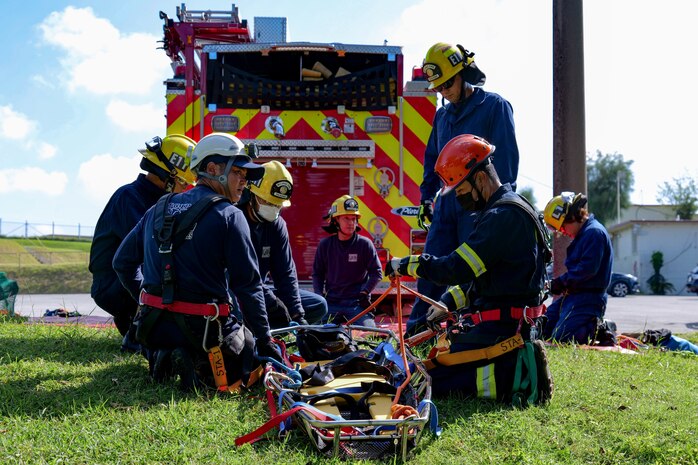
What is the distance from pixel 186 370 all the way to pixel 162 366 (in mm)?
195

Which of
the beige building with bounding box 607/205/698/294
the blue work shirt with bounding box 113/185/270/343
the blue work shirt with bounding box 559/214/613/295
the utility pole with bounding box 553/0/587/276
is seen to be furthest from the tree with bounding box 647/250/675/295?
the blue work shirt with bounding box 113/185/270/343

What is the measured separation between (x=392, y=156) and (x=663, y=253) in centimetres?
3363

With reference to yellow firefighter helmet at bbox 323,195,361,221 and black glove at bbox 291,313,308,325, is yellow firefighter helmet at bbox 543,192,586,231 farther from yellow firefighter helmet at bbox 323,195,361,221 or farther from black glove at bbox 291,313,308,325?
black glove at bbox 291,313,308,325

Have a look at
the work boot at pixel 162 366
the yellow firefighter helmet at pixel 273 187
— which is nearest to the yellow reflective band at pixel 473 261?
the work boot at pixel 162 366

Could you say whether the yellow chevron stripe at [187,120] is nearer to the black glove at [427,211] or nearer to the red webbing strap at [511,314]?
the black glove at [427,211]

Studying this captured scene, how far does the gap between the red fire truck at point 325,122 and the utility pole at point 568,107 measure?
4.65ft

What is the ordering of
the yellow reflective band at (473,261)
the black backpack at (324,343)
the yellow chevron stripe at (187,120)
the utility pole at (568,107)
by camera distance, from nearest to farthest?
the yellow reflective band at (473,261) → the black backpack at (324,343) → the utility pole at (568,107) → the yellow chevron stripe at (187,120)

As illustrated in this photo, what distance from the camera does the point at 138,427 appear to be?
128 inches

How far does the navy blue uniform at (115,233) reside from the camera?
17.1 feet

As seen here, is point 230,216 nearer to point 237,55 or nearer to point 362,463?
point 362,463

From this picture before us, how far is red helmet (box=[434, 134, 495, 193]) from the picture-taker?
4035 mm

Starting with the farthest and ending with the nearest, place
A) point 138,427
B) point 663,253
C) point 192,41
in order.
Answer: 1. point 663,253
2. point 192,41
3. point 138,427

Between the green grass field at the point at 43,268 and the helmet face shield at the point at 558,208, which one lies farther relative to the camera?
the green grass field at the point at 43,268

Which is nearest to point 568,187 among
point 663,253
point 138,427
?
point 138,427
